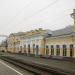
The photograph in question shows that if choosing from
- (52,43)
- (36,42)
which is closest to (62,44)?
(52,43)

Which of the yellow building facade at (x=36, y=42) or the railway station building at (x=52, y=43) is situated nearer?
the railway station building at (x=52, y=43)

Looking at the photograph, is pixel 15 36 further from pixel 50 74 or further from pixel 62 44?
pixel 50 74

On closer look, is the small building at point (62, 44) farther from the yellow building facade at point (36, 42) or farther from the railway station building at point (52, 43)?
the yellow building facade at point (36, 42)

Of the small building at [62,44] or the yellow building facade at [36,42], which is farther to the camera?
the yellow building facade at [36,42]

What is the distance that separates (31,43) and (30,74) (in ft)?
210

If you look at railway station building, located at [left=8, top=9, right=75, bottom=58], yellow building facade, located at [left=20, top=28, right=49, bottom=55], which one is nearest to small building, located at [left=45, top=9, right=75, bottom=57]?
railway station building, located at [left=8, top=9, right=75, bottom=58]

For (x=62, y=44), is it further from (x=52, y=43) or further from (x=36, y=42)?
(x=36, y=42)

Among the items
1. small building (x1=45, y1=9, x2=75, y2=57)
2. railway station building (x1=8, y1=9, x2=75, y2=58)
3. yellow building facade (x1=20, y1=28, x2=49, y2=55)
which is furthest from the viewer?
yellow building facade (x1=20, y1=28, x2=49, y2=55)

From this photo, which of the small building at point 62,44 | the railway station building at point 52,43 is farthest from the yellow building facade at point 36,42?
the small building at point 62,44

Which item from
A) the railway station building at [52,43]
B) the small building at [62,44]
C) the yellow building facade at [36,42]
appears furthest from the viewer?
the yellow building facade at [36,42]

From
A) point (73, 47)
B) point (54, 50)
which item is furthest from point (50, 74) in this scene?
point (54, 50)

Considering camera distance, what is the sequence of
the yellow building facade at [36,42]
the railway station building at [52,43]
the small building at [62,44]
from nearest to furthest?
the small building at [62,44], the railway station building at [52,43], the yellow building facade at [36,42]

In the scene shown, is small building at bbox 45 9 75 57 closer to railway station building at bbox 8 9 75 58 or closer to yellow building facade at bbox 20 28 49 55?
railway station building at bbox 8 9 75 58

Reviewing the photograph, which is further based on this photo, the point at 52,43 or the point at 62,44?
the point at 52,43
